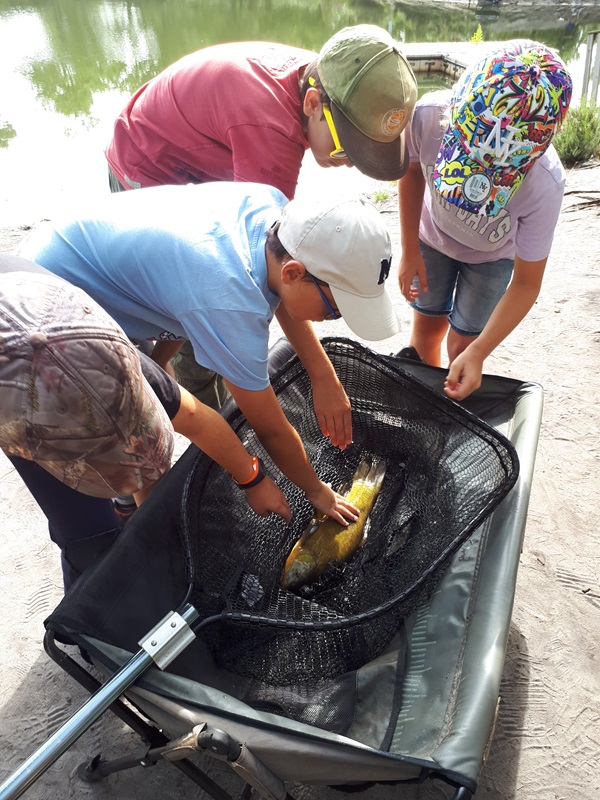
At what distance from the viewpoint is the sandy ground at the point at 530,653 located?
1312 mm

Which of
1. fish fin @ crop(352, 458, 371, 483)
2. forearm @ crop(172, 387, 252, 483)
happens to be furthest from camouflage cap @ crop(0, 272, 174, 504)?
fish fin @ crop(352, 458, 371, 483)

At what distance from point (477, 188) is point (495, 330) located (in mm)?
408

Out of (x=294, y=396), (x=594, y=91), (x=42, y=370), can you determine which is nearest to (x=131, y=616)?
(x=42, y=370)

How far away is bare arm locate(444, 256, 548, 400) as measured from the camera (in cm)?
158

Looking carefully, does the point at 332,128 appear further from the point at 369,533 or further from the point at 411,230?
the point at 369,533

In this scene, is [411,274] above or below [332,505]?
above

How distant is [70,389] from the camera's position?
80 centimetres

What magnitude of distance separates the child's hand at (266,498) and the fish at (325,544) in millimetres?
159

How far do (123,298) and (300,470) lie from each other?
1.72 ft

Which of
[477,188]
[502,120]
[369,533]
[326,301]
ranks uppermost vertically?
[502,120]

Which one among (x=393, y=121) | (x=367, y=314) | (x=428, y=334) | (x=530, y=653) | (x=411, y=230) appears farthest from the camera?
(x=428, y=334)

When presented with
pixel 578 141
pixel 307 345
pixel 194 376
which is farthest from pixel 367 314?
pixel 578 141

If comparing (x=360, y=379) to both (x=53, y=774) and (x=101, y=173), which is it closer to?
(x=53, y=774)

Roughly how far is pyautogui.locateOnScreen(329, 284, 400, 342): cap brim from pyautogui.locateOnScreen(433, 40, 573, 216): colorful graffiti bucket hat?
37cm
